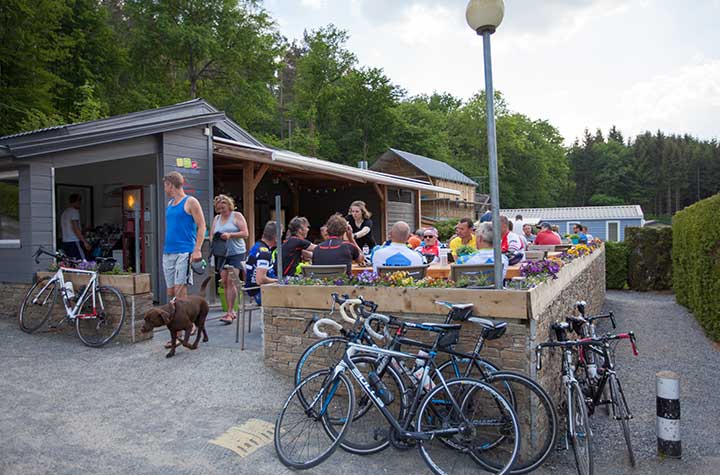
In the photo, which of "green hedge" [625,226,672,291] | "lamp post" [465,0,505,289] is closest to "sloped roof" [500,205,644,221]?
"green hedge" [625,226,672,291]

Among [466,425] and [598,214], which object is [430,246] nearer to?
[466,425]

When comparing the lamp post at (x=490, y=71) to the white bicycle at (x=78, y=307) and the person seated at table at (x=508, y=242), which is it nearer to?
the person seated at table at (x=508, y=242)

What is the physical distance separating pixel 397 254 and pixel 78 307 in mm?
3606

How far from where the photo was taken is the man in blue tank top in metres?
5.31

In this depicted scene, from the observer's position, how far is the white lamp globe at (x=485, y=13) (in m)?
3.58

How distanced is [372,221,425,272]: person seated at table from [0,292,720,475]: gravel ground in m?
1.38

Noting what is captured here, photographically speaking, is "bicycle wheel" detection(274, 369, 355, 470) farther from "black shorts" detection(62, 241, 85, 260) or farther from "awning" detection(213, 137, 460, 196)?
"black shorts" detection(62, 241, 85, 260)

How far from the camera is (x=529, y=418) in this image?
337 cm

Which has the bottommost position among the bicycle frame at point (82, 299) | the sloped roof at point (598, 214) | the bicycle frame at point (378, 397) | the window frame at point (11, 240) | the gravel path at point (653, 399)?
the gravel path at point (653, 399)

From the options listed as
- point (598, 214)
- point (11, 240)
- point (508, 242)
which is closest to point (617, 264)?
point (508, 242)

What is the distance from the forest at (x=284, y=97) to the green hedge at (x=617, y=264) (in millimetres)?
15568

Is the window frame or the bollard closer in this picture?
the bollard

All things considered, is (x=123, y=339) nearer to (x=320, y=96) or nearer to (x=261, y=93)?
(x=261, y=93)

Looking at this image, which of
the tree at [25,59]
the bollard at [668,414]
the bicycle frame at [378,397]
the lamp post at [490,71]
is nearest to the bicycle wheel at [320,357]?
the bicycle frame at [378,397]
